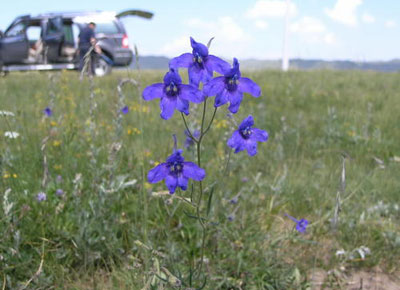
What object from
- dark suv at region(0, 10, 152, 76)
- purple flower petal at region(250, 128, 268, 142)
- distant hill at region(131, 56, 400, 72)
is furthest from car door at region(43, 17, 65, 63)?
purple flower petal at region(250, 128, 268, 142)

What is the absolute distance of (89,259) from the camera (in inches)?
81.0

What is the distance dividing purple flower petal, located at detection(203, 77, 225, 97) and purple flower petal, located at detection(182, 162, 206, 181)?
239 millimetres

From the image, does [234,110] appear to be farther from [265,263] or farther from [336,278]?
[336,278]

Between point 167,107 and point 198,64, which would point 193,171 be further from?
point 198,64

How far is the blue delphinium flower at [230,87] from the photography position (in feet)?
3.71

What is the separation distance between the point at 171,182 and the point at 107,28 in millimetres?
13445

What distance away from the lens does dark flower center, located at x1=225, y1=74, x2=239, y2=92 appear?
116cm

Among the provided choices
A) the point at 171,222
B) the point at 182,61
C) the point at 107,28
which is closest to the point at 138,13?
the point at 182,61

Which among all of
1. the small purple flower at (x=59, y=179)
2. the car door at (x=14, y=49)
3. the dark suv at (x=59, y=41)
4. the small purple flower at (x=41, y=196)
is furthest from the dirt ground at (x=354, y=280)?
the car door at (x=14, y=49)

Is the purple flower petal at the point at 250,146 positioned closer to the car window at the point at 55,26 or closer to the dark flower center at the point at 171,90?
the dark flower center at the point at 171,90

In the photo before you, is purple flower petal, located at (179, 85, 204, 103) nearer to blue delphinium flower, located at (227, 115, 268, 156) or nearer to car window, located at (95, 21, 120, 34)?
blue delphinium flower, located at (227, 115, 268, 156)

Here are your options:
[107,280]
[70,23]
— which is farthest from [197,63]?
[70,23]

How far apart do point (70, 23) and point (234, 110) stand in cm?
1392

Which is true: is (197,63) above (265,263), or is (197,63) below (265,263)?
above
